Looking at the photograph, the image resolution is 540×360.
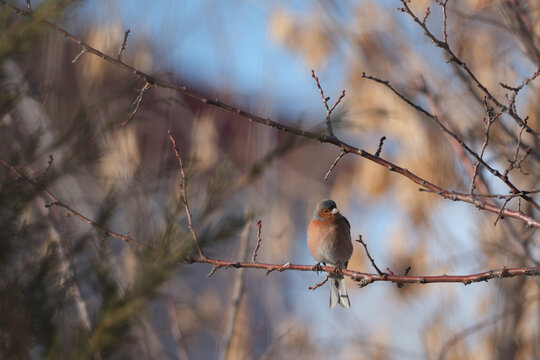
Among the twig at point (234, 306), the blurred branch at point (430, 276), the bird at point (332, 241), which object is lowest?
the blurred branch at point (430, 276)

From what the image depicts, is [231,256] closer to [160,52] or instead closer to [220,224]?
[160,52]

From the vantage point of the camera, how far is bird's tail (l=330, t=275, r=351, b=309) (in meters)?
3.24

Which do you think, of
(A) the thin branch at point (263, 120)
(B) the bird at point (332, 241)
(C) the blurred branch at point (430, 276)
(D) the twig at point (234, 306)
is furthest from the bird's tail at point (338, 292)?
(A) the thin branch at point (263, 120)

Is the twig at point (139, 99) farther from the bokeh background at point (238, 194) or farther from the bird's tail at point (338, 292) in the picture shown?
the bird's tail at point (338, 292)

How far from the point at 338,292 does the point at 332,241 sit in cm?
32

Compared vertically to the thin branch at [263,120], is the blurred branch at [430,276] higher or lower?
lower

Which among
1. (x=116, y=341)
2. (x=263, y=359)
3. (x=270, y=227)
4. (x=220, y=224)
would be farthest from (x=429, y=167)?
(x=116, y=341)

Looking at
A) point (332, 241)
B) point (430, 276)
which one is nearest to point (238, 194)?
point (332, 241)

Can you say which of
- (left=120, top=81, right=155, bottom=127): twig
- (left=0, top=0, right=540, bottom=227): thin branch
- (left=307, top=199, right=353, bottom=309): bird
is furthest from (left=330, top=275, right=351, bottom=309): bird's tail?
(left=120, top=81, right=155, bottom=127): twig

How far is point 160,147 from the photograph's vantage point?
14.2 feet

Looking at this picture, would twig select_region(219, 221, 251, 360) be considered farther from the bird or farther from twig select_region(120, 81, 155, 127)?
twig select_region(120, 81, 155, 127)

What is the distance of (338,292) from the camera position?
3.32 metres

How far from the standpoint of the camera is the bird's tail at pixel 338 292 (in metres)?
3.24

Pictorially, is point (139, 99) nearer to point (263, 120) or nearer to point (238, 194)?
point (263, 120)
